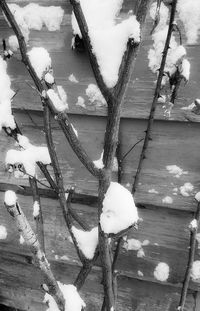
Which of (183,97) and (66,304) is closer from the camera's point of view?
(66,304)

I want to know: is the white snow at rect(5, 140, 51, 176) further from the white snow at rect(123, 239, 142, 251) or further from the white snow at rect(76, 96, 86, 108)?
the white snow at rect(123, 239, 142, 251)

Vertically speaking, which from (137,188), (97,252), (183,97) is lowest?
(97,252)

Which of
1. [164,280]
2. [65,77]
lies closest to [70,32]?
[65,77]

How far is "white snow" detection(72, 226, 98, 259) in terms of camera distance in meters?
1.10

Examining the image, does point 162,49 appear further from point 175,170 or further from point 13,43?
point 13,43

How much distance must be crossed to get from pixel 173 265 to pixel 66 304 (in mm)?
533

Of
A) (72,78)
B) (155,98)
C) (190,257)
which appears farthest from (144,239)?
(72,78)

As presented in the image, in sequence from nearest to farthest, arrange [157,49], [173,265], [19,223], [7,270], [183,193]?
[19,223], [157,49], [183,193], [173,265], [7,270]

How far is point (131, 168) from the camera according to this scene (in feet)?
4.51

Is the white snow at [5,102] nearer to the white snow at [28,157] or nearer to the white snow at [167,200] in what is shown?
the white snow at [28,157]

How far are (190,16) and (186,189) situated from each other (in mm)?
581

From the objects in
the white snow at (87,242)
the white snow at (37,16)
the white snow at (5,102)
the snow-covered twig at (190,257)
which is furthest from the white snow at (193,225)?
the white snow at (37,16)

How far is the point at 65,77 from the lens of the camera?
135 cm

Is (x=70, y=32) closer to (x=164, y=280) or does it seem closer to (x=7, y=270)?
(x=164, y=280)
